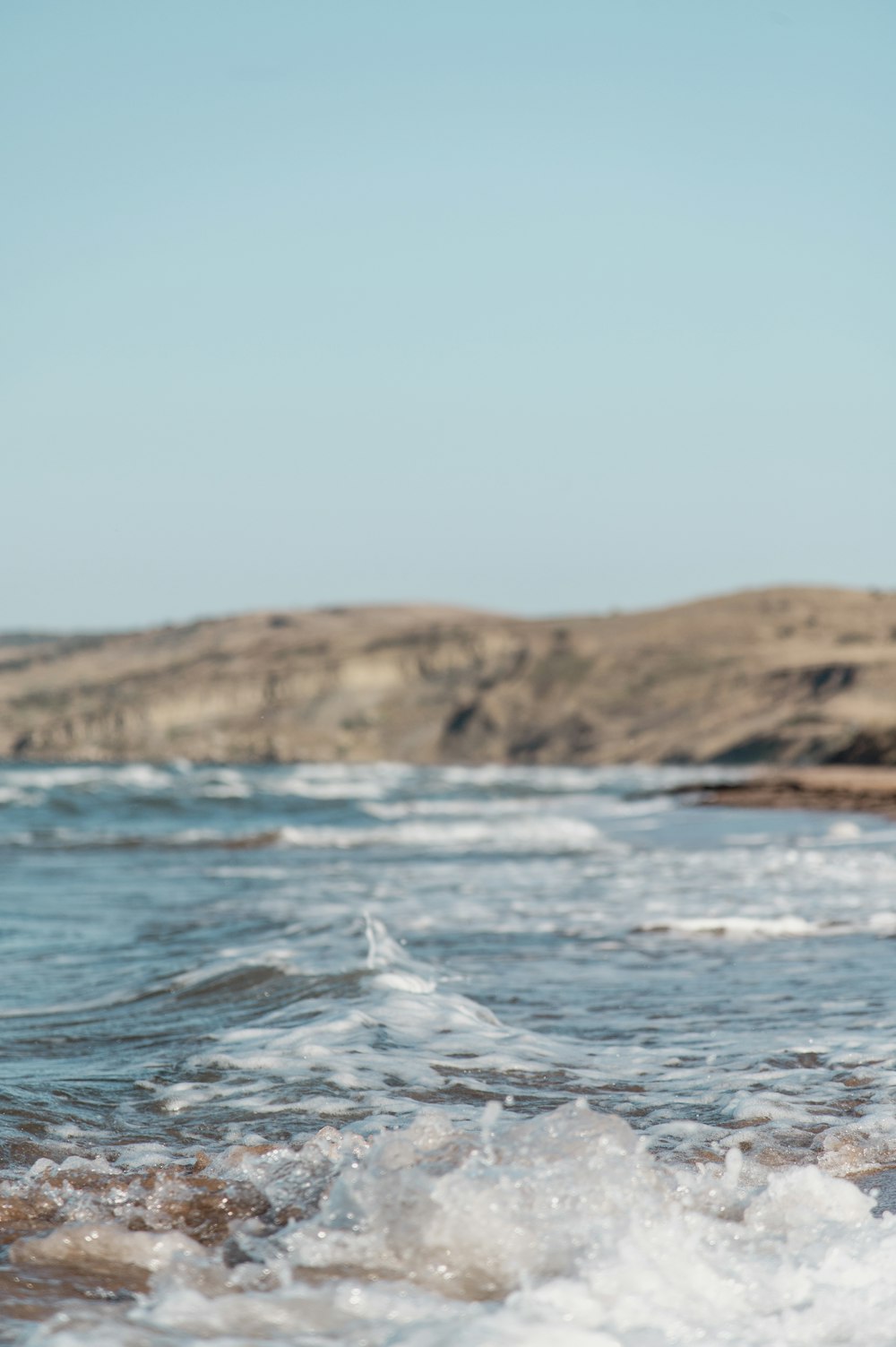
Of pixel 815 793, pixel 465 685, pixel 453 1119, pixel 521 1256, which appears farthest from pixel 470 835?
pixel 465 685

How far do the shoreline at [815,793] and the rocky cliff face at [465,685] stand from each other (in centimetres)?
3145

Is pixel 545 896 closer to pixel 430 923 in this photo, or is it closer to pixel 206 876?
pixel 430 923

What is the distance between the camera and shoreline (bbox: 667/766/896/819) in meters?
→ 21.2

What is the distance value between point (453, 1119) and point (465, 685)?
71801mm

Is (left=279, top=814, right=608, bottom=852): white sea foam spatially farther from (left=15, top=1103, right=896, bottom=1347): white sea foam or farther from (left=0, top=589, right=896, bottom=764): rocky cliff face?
(left=0, top=589, right=896, bottom=764): rocky cliff face

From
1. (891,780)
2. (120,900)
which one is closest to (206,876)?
(120,900)

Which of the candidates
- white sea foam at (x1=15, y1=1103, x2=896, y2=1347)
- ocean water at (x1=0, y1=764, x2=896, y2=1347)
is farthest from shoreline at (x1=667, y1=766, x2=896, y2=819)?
white sea foam at (x1=15, y1=1103, x2=896, y2=1347)

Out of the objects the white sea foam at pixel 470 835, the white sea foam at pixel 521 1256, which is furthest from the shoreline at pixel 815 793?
the white sea foam at pixel 521 1256

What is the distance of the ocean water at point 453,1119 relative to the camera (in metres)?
2.62

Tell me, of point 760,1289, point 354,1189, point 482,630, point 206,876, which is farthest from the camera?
point 482,630

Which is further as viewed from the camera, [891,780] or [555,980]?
[891,780]

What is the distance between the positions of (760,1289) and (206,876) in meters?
11.5

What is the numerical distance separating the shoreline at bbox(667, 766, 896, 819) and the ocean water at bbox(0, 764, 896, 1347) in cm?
1058

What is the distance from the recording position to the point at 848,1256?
9.32 ft
